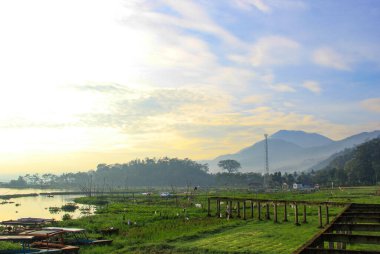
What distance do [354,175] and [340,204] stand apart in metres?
110

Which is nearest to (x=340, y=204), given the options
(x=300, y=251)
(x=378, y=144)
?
(x=300, y=251)

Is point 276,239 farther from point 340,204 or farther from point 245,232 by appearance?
point 340,204

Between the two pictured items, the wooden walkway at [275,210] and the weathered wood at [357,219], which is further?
the wooden walkway at [275,210]

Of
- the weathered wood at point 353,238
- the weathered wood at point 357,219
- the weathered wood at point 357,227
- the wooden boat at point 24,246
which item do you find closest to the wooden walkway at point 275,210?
the weathered wood at point 357,219

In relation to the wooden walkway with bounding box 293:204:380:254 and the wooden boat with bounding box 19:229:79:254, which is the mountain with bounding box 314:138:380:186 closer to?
the wooden boat with bounding box 19:229:79:254

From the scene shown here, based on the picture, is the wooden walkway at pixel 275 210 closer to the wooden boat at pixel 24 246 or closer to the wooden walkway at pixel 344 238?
the wooden walkway at pixel 344 238

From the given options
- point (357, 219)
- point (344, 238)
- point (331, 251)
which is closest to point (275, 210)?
point (357, 219)

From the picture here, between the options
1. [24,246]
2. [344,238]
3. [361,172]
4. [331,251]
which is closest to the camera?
[331,251]

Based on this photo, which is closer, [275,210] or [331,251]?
[331,251]

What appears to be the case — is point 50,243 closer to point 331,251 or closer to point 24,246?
point 24,246

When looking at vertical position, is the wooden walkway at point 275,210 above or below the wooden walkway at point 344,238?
below

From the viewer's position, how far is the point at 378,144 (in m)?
152

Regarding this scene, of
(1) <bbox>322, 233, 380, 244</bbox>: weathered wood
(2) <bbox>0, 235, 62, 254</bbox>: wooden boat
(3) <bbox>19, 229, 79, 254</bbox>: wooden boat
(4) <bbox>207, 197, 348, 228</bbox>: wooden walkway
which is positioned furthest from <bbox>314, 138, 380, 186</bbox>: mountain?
(1) <bbox>322, 233, 380, 244</bbox>: weathered wood

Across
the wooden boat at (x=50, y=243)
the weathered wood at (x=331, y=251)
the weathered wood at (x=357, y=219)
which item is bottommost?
the wooden boat at (x=50, y=243)
